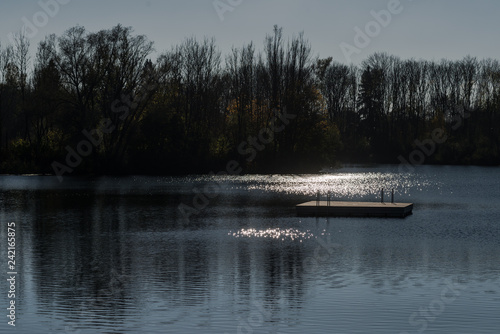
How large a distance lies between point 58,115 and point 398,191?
1815 inches

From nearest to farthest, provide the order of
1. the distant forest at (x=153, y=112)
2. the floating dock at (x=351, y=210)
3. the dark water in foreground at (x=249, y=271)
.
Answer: the dark water in foreground at (x=249, y=271), the floating dock at (x=351, y=210), the distant forest at (x=153, y=112)

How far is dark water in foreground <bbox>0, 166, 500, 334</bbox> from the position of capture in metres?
15.5

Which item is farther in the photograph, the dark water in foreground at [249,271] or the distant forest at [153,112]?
the distant forest at [153,112]

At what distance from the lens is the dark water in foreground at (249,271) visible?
1546cm

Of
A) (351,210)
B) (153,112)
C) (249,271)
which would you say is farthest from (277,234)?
(153,112)

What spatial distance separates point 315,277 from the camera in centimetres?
2061

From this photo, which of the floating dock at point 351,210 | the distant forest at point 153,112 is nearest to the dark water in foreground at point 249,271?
the floating dock at point 351,210

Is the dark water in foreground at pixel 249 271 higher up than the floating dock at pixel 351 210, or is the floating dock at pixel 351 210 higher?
the floating dock at pixel 351 210

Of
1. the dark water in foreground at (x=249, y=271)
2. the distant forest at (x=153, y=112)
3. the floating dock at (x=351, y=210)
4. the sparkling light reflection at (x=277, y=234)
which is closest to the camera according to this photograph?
the dark water in foreground at (x=249, y=271)

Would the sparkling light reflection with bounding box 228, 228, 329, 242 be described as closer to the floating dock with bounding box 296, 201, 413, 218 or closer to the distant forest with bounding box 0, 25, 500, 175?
the floating dock with bounding box 296, 201, 413, 218

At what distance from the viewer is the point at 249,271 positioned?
71.2ft

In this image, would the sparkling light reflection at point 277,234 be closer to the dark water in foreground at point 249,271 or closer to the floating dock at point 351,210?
the dark water in foreground at point 249,271

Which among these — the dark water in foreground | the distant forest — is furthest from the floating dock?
the distant forest

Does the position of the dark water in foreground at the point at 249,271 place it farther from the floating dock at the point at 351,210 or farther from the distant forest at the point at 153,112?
the distant forest at the point at 153,112
